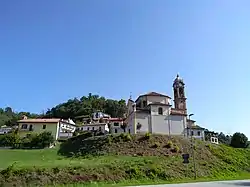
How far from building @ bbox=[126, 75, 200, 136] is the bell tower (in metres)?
1.48

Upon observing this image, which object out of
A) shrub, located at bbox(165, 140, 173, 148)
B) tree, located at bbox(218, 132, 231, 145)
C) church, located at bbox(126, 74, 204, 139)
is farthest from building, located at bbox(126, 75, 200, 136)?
tree, located at bbox(218, 132, 231, 145)

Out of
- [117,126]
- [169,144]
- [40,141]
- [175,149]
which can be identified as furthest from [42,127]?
[175,149]

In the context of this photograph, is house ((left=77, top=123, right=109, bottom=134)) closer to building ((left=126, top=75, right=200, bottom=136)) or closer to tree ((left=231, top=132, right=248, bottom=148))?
building ((left=126, top=75, right=200, bottom=136))

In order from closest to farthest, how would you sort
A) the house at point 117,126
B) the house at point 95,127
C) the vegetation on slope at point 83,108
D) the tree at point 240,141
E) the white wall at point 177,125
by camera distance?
the white wall at point 177,125 < the house at point 117,126 < the tree at point 240,141 < the house at point 95,127 < the vegetation on slope at point 83,108

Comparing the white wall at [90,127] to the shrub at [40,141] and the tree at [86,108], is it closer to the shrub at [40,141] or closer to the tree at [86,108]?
the shrub at [40,141]

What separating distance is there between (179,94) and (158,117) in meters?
12.0

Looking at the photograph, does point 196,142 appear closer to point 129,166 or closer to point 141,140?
point 141,140

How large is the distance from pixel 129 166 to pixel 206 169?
14748mm

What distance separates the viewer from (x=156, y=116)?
6494cm

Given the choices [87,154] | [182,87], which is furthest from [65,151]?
[182,87]

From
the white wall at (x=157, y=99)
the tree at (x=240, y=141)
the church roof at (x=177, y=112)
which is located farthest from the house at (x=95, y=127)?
the tree at (x=240, y=141)

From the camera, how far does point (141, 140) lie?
57.2 meters

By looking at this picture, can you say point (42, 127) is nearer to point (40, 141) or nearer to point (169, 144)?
point (40, 141)

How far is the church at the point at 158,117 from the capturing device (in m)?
63.8
